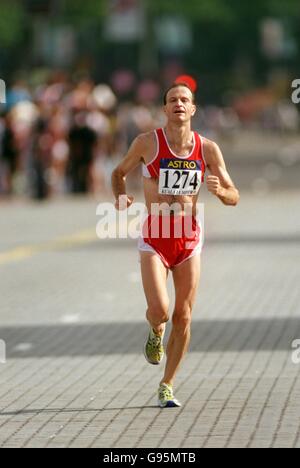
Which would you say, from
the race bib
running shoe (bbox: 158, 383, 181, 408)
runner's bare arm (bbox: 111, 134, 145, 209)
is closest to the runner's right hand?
runner's bare arm (bbox: 111, 134, 145, 209)

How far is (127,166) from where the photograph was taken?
430 inches

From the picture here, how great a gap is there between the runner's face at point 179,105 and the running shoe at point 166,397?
152 cm

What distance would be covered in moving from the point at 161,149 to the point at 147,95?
80850mm

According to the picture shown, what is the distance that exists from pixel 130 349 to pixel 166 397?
10.1ft

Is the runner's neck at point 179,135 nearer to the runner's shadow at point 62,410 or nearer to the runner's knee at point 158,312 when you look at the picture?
the runner's knee at point 158,312

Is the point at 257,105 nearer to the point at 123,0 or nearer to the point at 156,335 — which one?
the point at 123,0

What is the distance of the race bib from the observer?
10.7 meters

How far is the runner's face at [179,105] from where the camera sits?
35.0 ft

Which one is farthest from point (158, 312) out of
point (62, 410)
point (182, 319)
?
point (62, 410)

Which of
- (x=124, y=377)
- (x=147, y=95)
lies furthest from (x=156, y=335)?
(x=147, y=95)

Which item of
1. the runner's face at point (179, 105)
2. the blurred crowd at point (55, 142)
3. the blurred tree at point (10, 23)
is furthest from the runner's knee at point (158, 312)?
the blurred tree at point (10, 23)

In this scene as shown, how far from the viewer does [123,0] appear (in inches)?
2835

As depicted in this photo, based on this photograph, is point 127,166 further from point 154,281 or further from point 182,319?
point 182,319

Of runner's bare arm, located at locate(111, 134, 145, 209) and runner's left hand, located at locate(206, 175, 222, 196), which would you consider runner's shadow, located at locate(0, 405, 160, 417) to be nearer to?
runner's bare arm, located at locate(111, 134, 145, 209)
